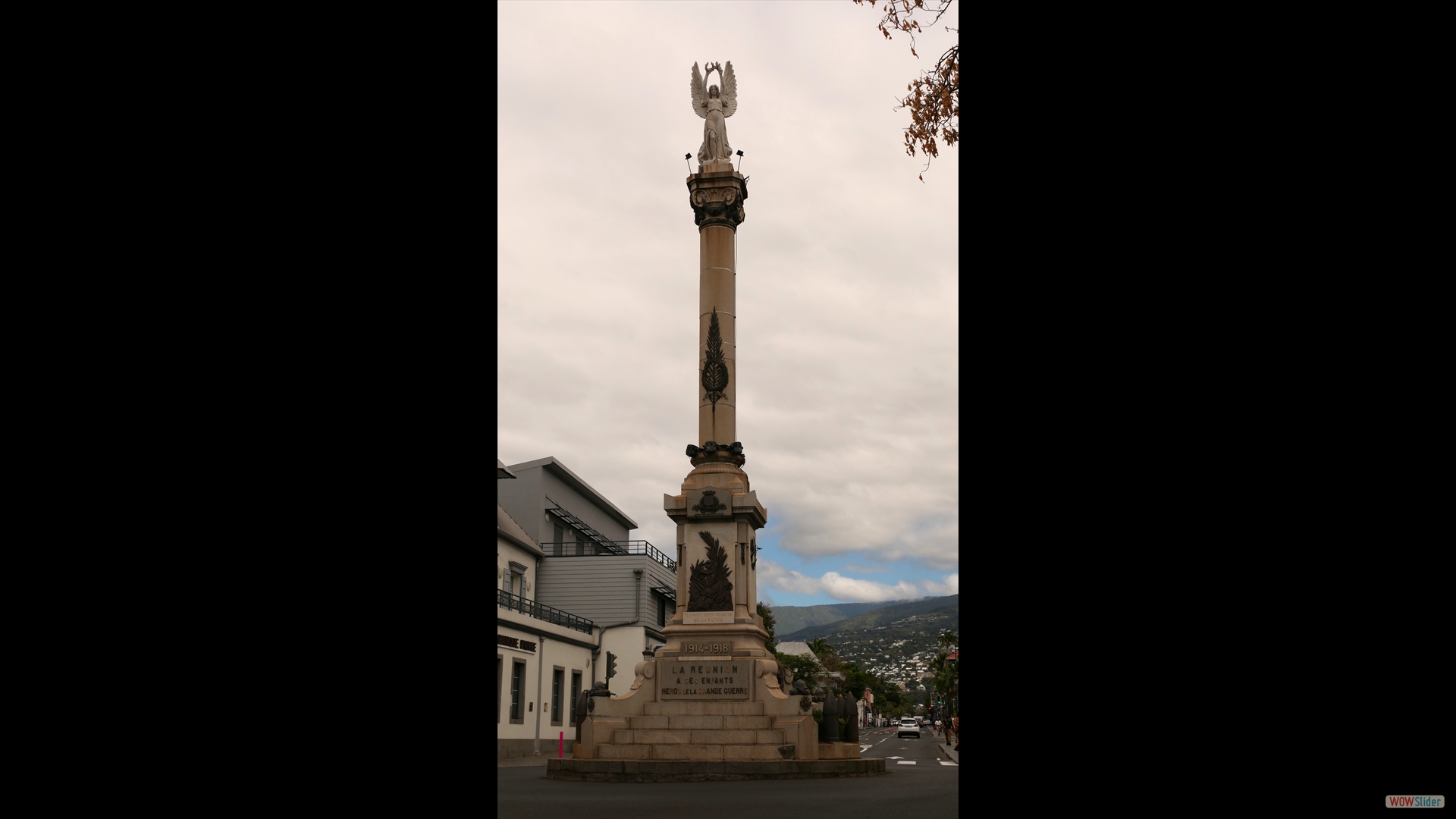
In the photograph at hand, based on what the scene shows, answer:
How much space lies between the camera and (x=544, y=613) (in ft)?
134

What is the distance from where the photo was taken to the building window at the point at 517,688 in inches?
1282

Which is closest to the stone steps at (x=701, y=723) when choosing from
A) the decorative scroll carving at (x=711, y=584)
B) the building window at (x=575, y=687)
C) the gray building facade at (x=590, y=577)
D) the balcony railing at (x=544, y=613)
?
the decorative scroll carving at (x=711, y=584)

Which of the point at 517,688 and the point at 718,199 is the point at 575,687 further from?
the point at 718,199

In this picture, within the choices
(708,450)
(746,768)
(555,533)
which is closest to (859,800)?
(746,768)

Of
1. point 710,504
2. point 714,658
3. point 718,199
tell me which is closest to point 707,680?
point 714,658

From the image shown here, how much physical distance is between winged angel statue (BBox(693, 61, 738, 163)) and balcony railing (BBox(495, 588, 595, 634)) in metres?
15.7

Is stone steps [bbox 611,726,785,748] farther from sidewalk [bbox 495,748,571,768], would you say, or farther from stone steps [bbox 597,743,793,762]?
sidewalk [bbox 495,748,571,768]
